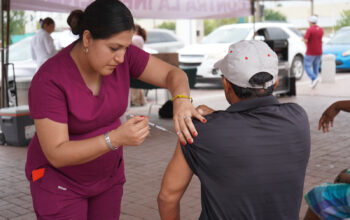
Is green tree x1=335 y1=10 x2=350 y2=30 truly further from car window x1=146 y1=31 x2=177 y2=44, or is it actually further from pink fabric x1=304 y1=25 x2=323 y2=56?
pink fabric x1=304 y1=25 x2=323 y2=56

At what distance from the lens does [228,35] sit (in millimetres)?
14688

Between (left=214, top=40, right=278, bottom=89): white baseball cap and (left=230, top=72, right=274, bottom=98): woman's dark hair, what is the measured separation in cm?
1

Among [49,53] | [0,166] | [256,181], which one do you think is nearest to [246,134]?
[256,181]

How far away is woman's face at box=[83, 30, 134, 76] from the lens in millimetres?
1924

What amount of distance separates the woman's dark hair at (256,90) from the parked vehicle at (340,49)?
54.1 ft

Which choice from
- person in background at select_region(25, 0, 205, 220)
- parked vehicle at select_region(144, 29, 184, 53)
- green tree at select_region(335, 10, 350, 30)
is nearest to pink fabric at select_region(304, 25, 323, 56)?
parked vehicle at select_region(144, 29, 184, 53)

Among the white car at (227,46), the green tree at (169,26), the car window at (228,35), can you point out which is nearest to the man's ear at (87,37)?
the white car at (227,46)

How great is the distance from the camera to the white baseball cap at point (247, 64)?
194 centimetres

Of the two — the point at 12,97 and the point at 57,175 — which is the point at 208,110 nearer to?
the point at 57,175

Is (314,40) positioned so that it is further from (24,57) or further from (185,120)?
(185,120)

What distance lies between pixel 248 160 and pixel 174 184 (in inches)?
13.5

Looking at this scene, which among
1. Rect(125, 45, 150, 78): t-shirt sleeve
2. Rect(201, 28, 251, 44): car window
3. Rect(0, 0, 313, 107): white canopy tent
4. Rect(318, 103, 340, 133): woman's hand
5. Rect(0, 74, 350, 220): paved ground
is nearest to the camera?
Rect(125, 45, 150, 78): t-shirt sleeve

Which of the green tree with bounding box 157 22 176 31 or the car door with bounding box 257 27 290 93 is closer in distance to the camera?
the car door with bounding box 257 27 290 93

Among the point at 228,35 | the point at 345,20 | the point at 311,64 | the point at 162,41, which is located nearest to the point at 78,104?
the point at 311,64
